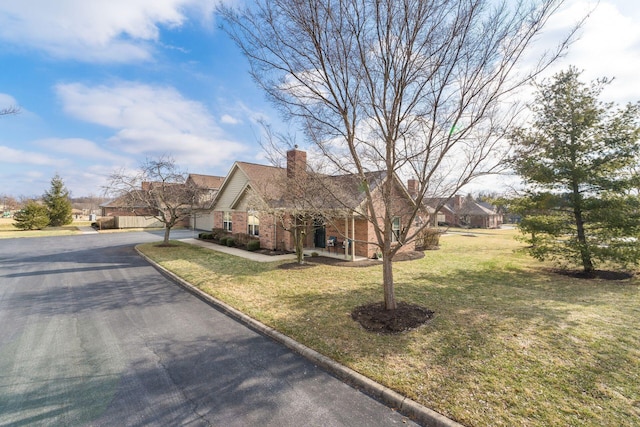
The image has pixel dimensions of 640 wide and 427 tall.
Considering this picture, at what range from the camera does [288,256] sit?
14.5 meters

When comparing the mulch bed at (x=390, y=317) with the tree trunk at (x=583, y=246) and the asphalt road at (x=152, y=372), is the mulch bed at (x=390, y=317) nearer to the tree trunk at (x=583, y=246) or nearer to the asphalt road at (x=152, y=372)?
the asphalt road at (x=152, y=372)

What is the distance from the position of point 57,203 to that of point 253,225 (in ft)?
97.6

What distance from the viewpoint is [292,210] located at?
457 inches

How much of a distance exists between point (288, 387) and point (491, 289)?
731cm

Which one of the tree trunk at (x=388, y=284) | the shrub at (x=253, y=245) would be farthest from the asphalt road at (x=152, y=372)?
the shrub at (x=253, y=245)

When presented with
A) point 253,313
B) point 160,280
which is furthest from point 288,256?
point 253,313

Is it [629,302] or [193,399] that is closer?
[193,399]

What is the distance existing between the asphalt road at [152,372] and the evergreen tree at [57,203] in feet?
109

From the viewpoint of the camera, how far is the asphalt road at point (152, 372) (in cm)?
336

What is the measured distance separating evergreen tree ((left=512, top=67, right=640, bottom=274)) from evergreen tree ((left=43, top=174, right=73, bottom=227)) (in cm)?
4404

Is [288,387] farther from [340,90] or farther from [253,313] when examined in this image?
[340,90]

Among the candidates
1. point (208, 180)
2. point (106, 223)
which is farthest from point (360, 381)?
point (106, 223)

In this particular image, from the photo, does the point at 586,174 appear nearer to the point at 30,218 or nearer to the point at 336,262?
the point at 336,262

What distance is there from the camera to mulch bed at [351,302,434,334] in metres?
5.58
